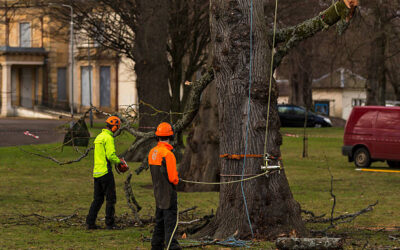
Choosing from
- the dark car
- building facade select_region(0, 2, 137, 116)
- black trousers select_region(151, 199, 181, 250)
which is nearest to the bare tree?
black trousers select_region(151, 199, 181, 250)

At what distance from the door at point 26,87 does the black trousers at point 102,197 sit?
197 feet

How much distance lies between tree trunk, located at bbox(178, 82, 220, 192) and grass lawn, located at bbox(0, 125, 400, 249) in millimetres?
441

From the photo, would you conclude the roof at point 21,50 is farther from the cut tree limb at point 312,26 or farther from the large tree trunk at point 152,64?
the cut tree limb at point 312,26

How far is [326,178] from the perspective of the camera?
2148 cm

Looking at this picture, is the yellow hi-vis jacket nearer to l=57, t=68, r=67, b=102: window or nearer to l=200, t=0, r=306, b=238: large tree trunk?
l=200, t=0, r=306, b=238: large tree trunk

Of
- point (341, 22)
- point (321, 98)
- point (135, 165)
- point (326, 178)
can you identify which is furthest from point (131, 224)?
point (321, 98)

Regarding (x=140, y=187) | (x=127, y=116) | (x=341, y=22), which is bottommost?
(x=140, y=187)

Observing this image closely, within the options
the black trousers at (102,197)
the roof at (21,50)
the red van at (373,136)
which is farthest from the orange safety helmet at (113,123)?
the roof at (21,50)

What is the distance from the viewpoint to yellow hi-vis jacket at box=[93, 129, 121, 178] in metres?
12.2

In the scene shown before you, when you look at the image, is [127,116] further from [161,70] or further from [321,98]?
[321,98]

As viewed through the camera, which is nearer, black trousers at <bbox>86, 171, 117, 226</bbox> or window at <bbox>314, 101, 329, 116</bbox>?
black trousers at <bbox>86, 171, 117, 226</bbox>

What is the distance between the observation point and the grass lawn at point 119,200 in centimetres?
1110

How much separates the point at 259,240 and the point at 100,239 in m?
2.16

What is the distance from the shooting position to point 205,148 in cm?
1770
